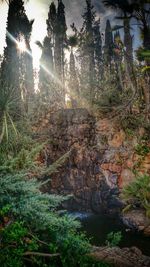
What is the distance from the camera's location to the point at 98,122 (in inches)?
801

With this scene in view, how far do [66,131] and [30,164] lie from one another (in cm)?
1131

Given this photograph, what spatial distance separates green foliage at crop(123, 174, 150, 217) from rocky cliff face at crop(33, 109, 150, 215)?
4.22 ft

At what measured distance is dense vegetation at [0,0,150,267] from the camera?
23.1ft

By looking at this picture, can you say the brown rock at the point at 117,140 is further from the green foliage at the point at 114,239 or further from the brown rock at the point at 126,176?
the green foliage at the point at 114,239

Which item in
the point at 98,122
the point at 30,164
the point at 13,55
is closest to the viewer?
the point at 30,164

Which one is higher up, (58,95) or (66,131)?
(58,95)

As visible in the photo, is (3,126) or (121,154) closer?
(3,126)

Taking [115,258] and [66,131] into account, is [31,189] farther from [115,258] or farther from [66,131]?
[66,131]

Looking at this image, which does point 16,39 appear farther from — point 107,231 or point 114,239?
point 114,239

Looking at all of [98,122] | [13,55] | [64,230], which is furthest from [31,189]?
[13,55]

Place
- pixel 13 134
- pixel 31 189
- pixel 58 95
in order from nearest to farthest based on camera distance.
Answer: pixel 31 189
pixel 13 134
pixel 58 95

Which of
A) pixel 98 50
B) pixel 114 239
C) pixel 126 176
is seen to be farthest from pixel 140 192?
pixel 98 50

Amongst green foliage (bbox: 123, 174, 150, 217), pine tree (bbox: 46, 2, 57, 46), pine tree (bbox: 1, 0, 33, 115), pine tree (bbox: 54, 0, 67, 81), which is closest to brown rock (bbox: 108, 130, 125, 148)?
green foliage (bbox: 123, 174, 150, 217)

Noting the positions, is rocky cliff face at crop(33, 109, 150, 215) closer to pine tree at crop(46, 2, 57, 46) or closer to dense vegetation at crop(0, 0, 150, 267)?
dense vegetation at crop(0, 0, 150, 267)
